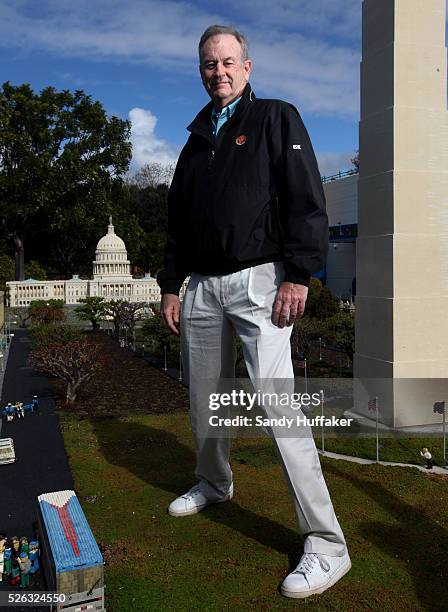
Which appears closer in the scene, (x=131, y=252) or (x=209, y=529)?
(x=209, y=529)

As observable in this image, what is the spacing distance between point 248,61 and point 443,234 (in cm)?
577

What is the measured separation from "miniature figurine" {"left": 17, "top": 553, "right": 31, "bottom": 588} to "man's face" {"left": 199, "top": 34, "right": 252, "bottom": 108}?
140 inches

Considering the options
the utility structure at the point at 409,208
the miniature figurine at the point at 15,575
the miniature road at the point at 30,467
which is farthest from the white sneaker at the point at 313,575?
the utility structure at the point at 409,208

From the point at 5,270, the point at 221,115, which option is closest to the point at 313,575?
the point at 221,115

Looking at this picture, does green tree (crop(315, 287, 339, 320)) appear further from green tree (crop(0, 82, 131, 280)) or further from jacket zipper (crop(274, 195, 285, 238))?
jacket zipper (crop(274, 195, 285, 238))

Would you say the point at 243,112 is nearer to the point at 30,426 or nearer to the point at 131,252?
the point at 30,426

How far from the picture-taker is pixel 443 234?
29.0 feet

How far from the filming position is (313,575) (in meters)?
3.69

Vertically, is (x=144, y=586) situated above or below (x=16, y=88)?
below

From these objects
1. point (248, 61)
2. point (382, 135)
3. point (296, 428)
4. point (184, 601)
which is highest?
point (382, 135)

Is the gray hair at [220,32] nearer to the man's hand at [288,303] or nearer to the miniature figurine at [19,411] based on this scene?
the man's hand at [288,303]

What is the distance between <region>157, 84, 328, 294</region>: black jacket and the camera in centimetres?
372

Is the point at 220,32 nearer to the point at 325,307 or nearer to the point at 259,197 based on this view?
the point at 259,197

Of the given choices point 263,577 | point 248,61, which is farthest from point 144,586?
point 248,61
